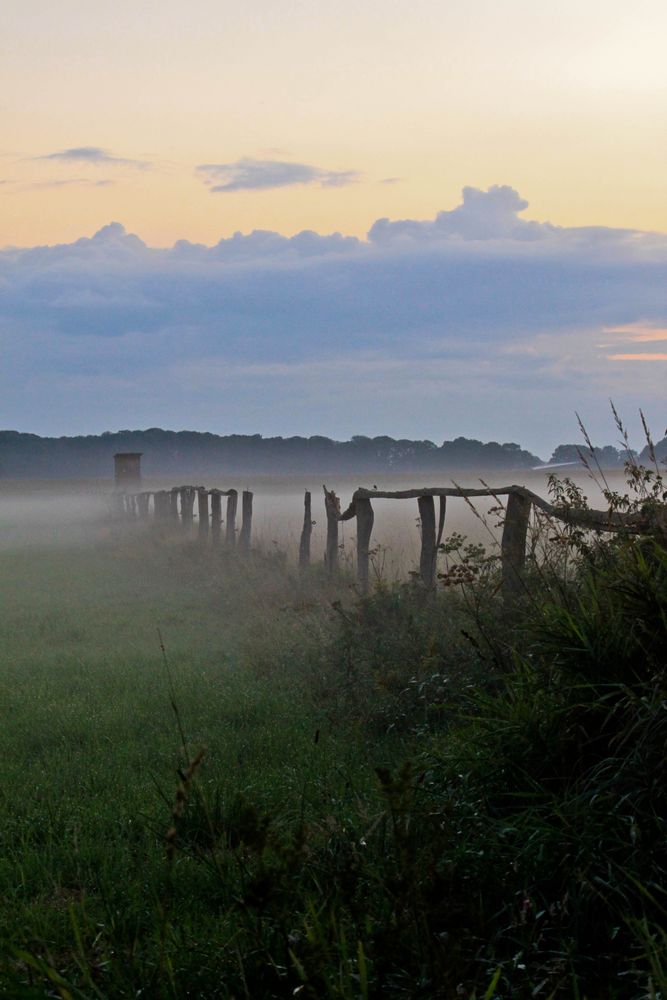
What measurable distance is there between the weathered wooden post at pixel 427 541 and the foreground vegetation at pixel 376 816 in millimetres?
3088

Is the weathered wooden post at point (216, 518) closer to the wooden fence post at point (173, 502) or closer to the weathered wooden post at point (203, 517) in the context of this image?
the weathered wooden post at point (203, 517)

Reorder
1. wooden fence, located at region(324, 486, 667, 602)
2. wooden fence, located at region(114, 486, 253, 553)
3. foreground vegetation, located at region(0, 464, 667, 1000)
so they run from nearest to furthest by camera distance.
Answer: foreground vegetation, located at region(0, 464, 667, 1000), wooden fence, located at region(324, 486, 667, 602), wooden fence, located at region(114, 486, 253, 553)

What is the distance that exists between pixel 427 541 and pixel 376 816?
318 inches

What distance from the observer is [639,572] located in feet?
14.7

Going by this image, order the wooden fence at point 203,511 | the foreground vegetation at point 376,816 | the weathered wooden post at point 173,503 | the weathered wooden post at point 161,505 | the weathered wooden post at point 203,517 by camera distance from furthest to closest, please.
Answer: the weathered wooden post at point 161,505 → the weathered wooden post at point 173,503 → the weathered wooden post at point 203,517 → the wooden fence at point 203,511 → the foreground vegetation at point 376,816

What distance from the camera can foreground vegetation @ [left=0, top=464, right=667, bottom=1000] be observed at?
116 inches

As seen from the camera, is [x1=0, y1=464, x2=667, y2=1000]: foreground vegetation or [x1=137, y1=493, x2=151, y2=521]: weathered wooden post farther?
[x1=137, y1=493, x2=151, y2=521]: weathered wooden post

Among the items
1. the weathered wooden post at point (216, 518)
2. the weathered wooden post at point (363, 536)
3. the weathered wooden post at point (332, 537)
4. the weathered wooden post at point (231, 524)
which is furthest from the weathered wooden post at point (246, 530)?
the weathered wooden post at point (363, 536)

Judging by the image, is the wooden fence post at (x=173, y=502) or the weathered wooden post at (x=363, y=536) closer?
the weathered wooden post at (x=363, y=536)

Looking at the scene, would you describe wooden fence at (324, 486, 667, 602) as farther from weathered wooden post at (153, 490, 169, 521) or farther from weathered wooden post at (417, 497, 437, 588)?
weathered wooden post at (153, 490, 169, 521)

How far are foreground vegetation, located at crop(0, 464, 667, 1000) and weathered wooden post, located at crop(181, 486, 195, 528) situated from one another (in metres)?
20.2

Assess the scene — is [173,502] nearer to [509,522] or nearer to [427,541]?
[427,541]

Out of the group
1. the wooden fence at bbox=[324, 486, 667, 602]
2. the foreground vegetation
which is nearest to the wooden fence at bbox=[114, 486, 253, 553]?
the wooden fence at bbox=[324, 486, 667, 602]

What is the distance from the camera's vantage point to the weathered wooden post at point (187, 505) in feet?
94.7
